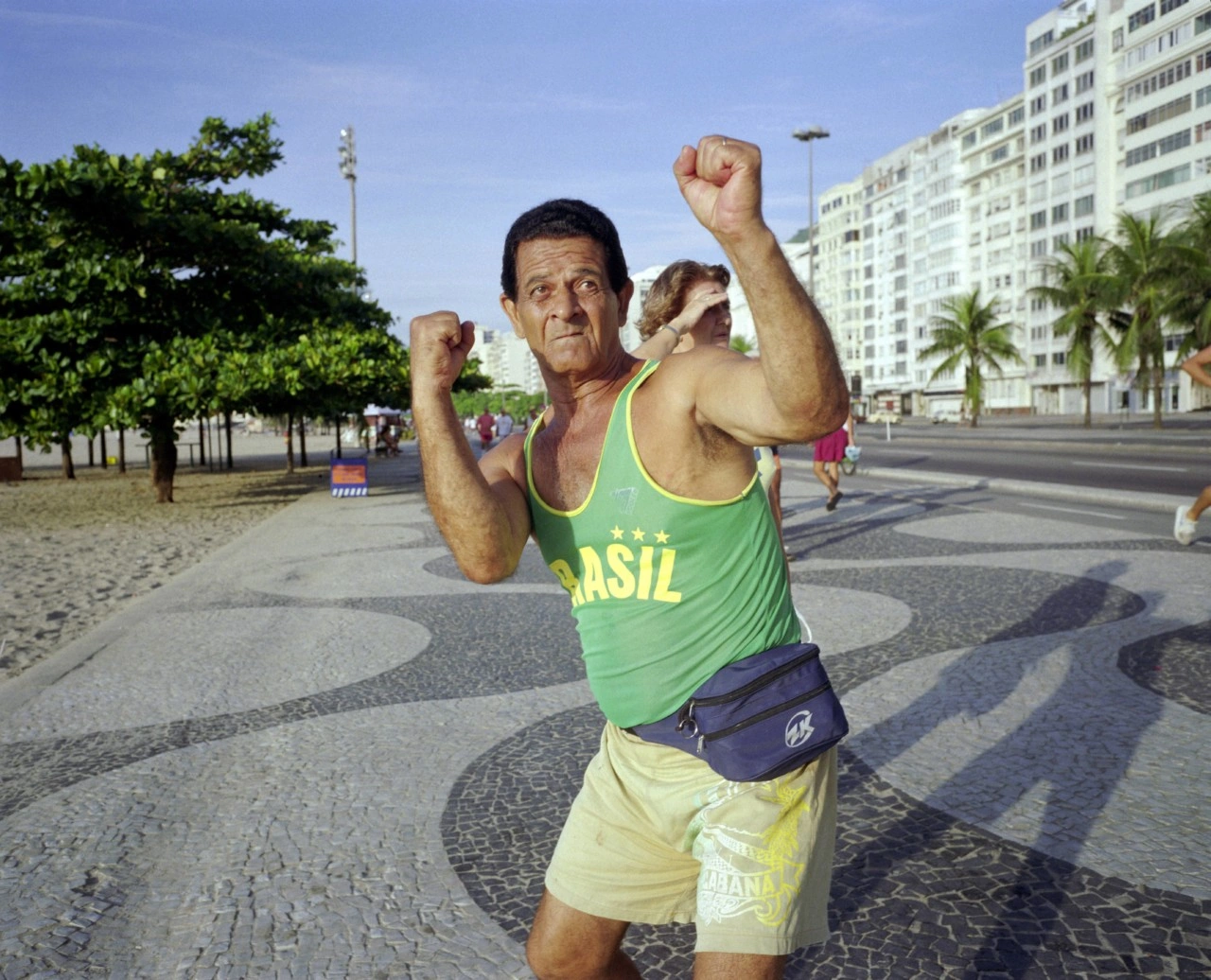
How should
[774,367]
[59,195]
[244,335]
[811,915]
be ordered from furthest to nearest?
1. [244,335]
2. [59,195]
3. [811,915]
4. [774,367]

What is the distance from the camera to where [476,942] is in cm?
301

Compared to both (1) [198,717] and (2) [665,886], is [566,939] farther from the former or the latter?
(1) [198,717]

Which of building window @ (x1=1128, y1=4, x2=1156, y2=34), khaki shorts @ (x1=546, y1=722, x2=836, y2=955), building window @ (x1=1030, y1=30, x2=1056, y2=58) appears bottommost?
khaki shorts @ (x1=546, y1=722, x2=836, y2=955)

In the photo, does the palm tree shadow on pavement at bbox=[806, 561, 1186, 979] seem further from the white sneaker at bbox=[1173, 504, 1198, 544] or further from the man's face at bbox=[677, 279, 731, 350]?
the white sneaker at bbox=[1173, 504, 1198, 544]

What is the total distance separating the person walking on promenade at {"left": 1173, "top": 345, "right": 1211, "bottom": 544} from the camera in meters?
7.30

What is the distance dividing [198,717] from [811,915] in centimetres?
428

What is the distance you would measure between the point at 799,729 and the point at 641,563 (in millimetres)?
379

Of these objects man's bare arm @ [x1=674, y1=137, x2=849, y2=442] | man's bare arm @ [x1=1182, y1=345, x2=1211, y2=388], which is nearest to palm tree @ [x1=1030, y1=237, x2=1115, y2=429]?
man's bare arm @ [x1=1182, y1=345, x2=1211, y2=388]

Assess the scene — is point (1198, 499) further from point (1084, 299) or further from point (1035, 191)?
point (1035, 191)

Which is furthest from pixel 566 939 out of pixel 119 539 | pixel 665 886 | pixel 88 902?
pixel 119 539

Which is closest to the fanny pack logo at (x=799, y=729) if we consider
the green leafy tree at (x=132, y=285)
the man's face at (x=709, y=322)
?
→ the man's face at (x=709, y=322)

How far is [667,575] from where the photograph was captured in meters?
1.92

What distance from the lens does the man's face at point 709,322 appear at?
3469 mm

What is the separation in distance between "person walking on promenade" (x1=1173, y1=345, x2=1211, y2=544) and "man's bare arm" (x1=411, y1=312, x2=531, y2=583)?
19.4 feet
